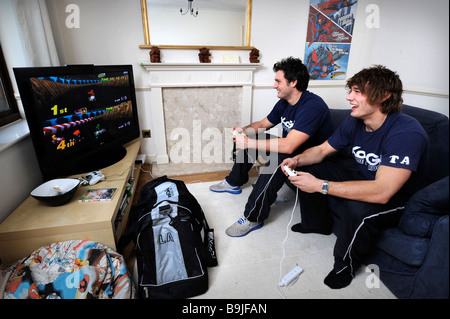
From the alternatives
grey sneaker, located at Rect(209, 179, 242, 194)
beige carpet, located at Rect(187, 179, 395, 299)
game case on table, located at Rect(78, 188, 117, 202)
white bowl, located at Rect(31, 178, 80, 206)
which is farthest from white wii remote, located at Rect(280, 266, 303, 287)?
white bowl, located at Rect(31, 178, 80, 206)

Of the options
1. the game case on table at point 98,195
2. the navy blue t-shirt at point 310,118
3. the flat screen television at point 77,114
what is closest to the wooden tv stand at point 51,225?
the game case on table at point 98,195

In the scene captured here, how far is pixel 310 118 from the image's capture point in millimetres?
1679

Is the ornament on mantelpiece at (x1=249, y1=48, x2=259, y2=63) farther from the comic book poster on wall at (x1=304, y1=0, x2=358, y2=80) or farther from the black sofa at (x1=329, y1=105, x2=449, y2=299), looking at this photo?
the black sofa at (x1=329, y1=105, x2=449, y2=299)

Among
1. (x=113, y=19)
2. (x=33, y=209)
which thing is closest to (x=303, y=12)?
(x=113, y=19)

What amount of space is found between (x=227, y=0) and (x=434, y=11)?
204 centimetres

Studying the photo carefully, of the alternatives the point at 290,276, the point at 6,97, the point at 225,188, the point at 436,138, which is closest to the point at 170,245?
the point at 290,276

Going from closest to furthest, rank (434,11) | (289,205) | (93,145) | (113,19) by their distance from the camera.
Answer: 1. (434,11)
2. (93,145)
3. (289,205)
4. (113,19)

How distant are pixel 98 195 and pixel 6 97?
1.04 metres

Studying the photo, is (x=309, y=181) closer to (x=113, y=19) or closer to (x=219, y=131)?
→ (x=219, y=131)

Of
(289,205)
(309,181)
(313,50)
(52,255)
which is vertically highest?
(313,50)

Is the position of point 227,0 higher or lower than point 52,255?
higher

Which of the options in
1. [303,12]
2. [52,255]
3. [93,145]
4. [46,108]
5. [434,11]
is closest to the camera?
[434,11]

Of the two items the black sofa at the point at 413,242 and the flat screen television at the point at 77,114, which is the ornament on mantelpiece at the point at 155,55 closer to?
the flat screen television at the point at 77,114

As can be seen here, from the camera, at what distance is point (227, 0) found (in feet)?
7.83
